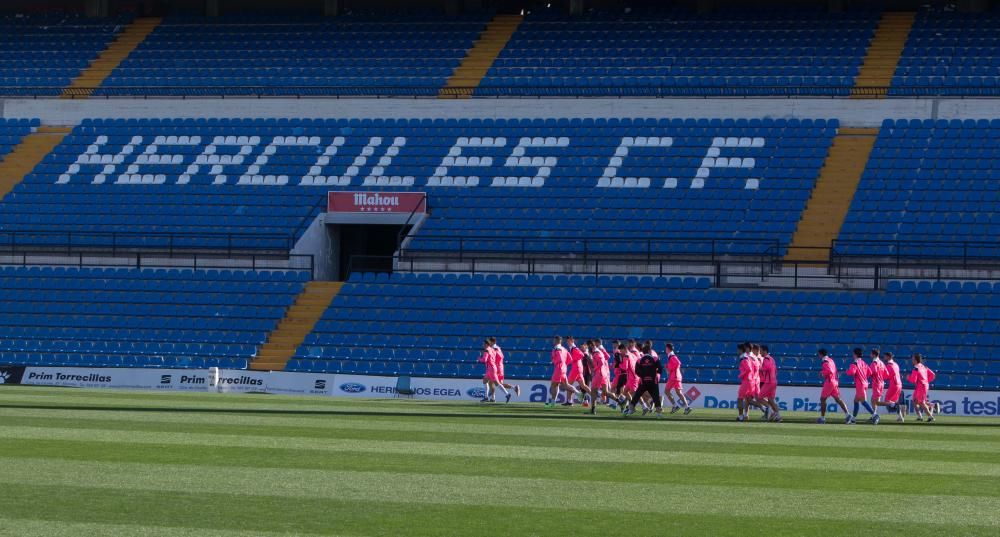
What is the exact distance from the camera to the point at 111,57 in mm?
57906

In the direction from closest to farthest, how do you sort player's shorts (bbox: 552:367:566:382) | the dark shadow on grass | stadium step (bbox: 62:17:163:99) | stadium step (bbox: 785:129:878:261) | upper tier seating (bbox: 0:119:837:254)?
the dark shadow on grass < player's shorts (bbox: 552:367:566:382) < stadium step (bbox: 785:129:878:261) < upper tier seating (bbox: 0:119:837:254) < stadium step (bbox: 62:17:163:99)

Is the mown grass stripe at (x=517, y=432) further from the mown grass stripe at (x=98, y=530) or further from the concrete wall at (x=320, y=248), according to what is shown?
the concrete wall at (x=320, y=248)

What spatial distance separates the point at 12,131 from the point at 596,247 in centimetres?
2213

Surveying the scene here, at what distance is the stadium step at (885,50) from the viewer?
49500mm

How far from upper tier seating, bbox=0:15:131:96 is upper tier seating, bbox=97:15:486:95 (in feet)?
6.03

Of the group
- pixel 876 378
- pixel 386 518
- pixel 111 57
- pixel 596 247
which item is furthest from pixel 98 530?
pixel 111 57

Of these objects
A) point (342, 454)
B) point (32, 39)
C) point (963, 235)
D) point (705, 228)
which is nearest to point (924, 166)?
point (963, 235)

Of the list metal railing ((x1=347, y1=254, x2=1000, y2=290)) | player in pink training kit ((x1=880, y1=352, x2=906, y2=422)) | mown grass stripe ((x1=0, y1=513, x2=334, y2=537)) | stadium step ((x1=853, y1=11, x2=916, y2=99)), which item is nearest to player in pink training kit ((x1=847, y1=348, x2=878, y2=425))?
player in pink training kit ((x1=880, y1=352, x2=906, y2=422))

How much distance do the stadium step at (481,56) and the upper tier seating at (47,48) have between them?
14.0 metres

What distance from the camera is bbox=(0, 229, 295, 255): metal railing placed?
46531mm

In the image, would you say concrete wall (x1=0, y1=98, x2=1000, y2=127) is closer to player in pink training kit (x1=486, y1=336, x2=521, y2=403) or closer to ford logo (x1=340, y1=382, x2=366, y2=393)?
ford logo (x1=340, y1=382, x2=366, y2=393)

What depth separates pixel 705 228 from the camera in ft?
144

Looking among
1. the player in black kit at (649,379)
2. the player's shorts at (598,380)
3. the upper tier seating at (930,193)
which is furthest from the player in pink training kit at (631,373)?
the upper tier seating at (930,193)

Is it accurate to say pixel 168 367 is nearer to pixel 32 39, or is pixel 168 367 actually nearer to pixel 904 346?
pixel 904 346
